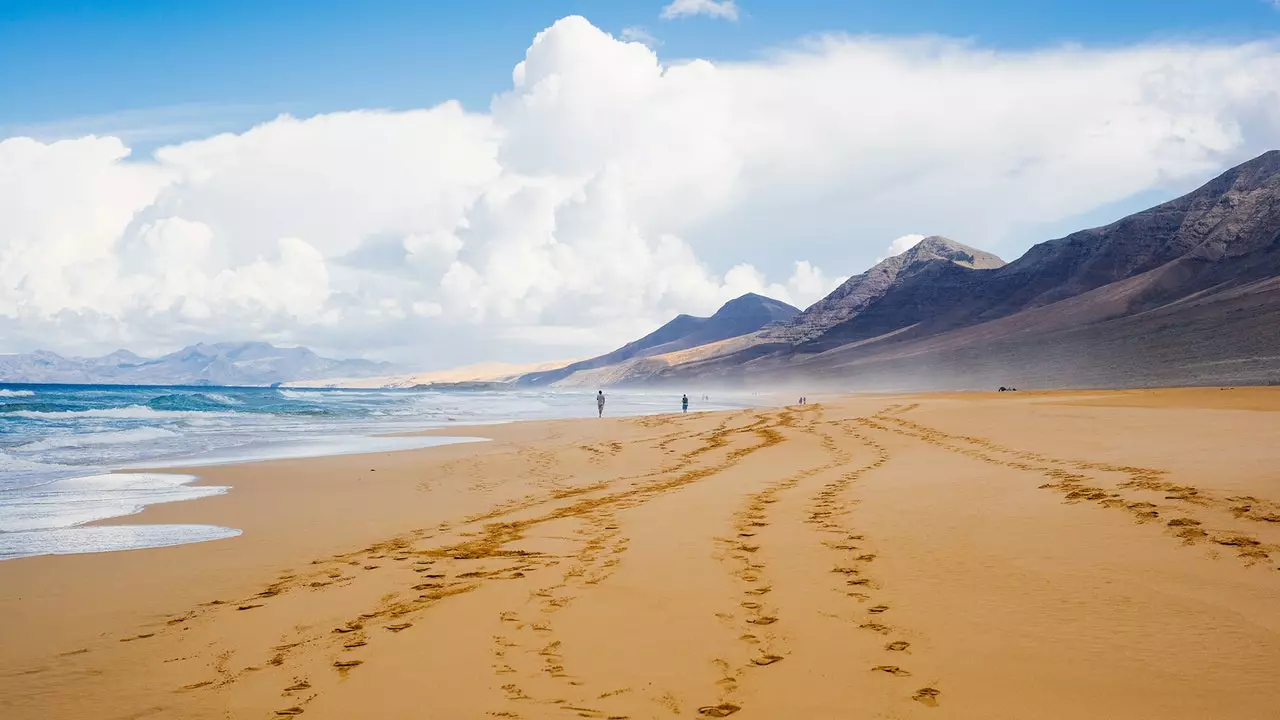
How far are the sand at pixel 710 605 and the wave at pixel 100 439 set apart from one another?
17873mm

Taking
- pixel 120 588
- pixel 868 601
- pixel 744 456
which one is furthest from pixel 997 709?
pixel 744 456

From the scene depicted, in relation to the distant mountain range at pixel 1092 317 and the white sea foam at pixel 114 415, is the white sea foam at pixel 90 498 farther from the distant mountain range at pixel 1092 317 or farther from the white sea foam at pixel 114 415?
the distant mountain range at pixel 1092 317

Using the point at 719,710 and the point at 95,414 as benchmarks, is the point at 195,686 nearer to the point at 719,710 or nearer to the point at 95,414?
the point at 719,710

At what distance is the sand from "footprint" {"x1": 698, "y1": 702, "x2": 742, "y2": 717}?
22 millimetres

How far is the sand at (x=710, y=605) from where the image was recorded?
4531 millimetres

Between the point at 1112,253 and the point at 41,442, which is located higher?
the point at 1112,253

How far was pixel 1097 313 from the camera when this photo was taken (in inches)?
4247

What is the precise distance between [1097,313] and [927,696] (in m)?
122

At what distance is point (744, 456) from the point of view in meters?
19.1

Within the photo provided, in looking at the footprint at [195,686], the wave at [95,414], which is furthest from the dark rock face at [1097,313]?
the wave at [95,414]

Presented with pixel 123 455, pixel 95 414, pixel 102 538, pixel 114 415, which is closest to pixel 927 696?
pixel 102 538

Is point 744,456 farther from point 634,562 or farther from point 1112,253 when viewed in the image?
point 1112,253

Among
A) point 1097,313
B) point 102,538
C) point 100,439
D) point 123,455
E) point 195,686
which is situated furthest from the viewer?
point 1097,313

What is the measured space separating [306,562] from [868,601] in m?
6.51
